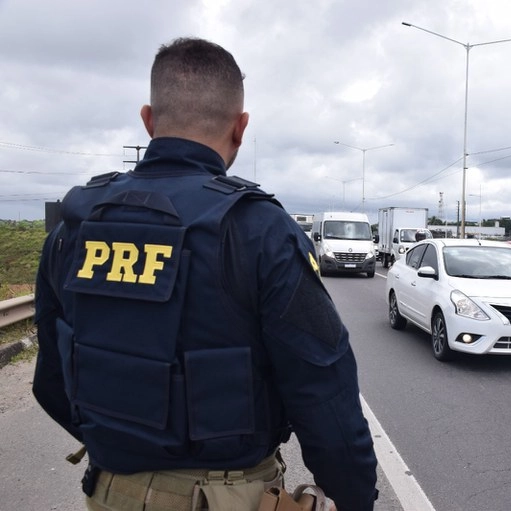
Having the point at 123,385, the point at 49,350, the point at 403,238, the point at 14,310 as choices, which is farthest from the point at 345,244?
the point at 123,385

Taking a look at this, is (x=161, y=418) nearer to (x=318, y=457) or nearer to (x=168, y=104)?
(x=318, y=457)

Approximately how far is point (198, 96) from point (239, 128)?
16 cm

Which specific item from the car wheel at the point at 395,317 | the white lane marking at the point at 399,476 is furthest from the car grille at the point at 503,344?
the car wheel at the point at 395,317

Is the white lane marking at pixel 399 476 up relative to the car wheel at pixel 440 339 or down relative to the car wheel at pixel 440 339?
down

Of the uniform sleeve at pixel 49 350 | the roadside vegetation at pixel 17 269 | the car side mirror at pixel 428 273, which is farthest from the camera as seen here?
the roadside vegetation at pixel 17 269

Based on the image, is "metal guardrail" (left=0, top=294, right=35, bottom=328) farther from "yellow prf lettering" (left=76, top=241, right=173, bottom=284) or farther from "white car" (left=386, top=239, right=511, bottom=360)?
"yellow prf lettering" (left=76, top=241, right=173, bottom=284)

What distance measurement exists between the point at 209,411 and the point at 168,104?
2.82 ft

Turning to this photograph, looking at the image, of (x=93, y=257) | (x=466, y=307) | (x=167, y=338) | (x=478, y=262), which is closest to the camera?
(x=167, y=338)

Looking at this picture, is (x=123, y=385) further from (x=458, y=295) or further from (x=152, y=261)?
(x=458, y=295)

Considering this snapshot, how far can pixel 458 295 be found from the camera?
7242 millimetres

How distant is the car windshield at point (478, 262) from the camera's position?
7.93 meters

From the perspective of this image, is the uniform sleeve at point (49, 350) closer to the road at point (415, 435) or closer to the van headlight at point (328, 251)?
the road at point (415, 435)

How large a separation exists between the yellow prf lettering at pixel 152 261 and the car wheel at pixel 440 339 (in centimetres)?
642

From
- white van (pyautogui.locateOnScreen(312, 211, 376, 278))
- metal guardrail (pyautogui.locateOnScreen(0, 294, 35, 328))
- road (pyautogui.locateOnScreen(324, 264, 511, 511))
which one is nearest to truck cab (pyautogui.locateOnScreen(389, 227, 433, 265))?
white van (pyautogui.locateOnScreen(312, 211, 376, 278))
